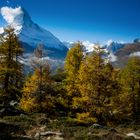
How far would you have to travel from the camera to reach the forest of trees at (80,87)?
35.2 meters

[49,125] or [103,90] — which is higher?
[103,90]

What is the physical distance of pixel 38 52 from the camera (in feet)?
141

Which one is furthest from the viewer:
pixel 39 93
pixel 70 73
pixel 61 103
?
pixel 70 73

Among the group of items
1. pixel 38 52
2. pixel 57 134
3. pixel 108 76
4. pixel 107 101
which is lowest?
pixel 57 134

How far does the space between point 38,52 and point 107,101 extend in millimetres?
12084

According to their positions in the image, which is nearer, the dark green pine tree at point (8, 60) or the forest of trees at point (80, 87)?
the forest of trees at point (80, 87)

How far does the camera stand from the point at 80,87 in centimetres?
3531

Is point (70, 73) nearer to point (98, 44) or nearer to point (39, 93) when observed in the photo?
point (39, 93)

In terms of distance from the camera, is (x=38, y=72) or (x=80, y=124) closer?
(x=80, y=124)

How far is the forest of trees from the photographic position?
35250mm

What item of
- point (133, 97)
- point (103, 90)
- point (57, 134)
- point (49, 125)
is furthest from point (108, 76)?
point (133, 97)

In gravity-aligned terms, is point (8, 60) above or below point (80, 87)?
above

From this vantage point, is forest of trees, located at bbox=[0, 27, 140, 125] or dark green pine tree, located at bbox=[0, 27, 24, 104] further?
dark green pine tree, located at bbox=[0, 27, 24, 104]

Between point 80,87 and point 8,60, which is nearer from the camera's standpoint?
point 80,87
